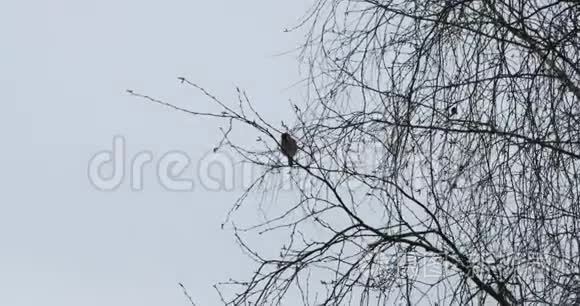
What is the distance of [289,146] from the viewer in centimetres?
314

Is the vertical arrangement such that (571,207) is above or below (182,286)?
below

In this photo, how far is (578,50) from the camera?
266 cm

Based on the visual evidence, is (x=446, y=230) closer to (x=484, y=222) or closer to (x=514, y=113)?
(x=484, y=222)

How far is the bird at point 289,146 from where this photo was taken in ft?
10.3

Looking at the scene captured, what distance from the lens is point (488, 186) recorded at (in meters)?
2.79

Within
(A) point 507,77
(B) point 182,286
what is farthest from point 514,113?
(B) point 182,286

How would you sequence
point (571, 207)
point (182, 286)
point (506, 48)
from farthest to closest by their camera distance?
point (182, 286) < point (506, 48) < point (571, 207)

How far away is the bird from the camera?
3129 mm

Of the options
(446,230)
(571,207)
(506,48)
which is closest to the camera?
(571,207)

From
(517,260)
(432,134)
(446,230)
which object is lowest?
(517,260)

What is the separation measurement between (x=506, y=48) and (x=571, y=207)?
19.1 inches

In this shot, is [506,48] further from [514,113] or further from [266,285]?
[266,285]

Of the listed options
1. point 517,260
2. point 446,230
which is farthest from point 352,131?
point 517,260

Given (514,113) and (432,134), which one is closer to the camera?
(514,113)
